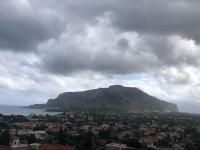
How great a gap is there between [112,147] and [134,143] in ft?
28.2

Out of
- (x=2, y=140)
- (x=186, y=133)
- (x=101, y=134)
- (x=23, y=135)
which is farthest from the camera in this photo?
(x=186, y=133)

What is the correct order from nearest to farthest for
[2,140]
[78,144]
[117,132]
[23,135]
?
[78,144] < [2,140] < [23,135] < [117,132]

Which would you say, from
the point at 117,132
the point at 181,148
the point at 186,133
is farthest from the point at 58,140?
the point at 186,133

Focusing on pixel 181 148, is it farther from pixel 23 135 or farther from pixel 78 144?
pixel 23 135

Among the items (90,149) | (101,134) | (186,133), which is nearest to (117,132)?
(101,134)

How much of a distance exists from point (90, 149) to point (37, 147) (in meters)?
8.77

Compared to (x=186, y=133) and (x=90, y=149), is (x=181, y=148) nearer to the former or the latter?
(x=90, y=149)

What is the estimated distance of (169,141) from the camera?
327ft

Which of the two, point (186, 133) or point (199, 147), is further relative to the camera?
point (186, 133)

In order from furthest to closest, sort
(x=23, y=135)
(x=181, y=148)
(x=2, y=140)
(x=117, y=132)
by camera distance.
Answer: (x=117, y=132) → (x=23, y=135) → (x=181, y=148) → (x=2, y=140)

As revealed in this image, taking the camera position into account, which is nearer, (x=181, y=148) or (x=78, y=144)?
(x=78, y=144)

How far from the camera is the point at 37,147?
68.1m

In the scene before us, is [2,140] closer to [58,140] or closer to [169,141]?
[58,140]

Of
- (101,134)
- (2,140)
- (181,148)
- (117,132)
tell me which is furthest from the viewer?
(117,132)
